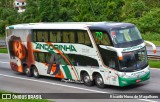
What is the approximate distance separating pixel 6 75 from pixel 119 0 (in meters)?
41.0

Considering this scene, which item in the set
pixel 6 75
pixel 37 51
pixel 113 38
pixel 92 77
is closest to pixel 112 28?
pixel 113 38

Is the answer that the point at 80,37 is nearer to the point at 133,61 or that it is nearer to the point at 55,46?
the point at 55,46

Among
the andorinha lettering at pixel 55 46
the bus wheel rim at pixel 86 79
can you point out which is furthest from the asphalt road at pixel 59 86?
the andorinha lettering at pixel 55 46

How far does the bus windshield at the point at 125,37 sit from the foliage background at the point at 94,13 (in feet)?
96.4

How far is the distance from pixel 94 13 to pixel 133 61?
158ft

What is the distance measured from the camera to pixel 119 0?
67750 mm

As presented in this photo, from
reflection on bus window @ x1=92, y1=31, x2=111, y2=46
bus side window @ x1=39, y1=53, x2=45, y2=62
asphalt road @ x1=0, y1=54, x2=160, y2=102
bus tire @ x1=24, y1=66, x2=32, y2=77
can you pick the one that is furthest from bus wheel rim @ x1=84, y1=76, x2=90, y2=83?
bus tire @ x1=24, y1=66, x2=32, y2=77

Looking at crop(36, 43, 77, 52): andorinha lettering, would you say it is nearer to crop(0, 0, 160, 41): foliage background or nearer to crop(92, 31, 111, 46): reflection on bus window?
crop(92, 31, 111, 46): reflection on bus window

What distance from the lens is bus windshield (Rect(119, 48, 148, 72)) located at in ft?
69.1

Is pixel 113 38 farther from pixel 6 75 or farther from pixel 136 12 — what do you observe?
pixel 136 12

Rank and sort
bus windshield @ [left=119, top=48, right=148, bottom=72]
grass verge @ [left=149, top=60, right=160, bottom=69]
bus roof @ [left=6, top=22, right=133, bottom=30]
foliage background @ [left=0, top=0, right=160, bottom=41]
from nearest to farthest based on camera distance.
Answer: bus windshield @ [left=119, top=48, right=148, bottom=72]
bus roof @ [left=6, top=22, right=133, bottom=30]
grass verge @ [left=149, top=60, right=160, bottom=69]
foliage background @ [left=0, top=0, right=160, bottom=41]

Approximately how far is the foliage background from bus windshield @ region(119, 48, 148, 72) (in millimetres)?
29769

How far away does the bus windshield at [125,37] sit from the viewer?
21312mm

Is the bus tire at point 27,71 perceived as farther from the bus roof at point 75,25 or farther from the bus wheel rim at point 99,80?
the bus wheel rim at point 99,80
